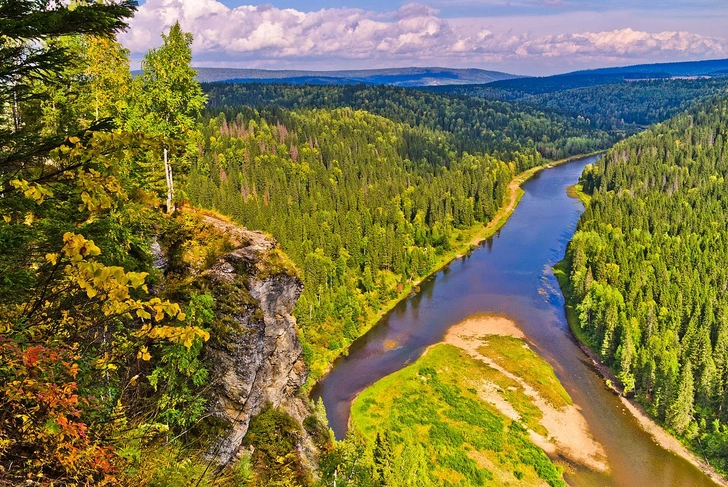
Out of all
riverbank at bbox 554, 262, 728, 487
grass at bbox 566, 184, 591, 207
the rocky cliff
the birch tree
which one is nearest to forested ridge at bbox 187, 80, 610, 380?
the birch tree

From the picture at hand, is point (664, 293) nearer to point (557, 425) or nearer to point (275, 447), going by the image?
point (557, 425)

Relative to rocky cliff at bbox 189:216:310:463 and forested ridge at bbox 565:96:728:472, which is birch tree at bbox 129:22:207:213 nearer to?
rocky cliff at bbox 189:216:310:463

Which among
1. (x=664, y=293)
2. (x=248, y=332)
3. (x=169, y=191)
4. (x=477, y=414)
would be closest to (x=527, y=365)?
(x=477, y=414)

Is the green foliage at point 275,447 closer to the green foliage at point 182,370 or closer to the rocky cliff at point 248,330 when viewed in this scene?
the rocky cliff at point 248,330

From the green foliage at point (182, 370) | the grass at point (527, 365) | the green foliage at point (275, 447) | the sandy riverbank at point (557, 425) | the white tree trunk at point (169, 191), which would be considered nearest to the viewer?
the green foliage at point (182, 370)

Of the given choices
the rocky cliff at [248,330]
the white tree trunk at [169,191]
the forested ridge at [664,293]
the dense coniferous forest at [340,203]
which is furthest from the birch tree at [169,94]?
the forested ridge at [664,293]

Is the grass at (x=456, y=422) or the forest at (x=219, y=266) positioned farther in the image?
the grass at (x=456, y=422)
